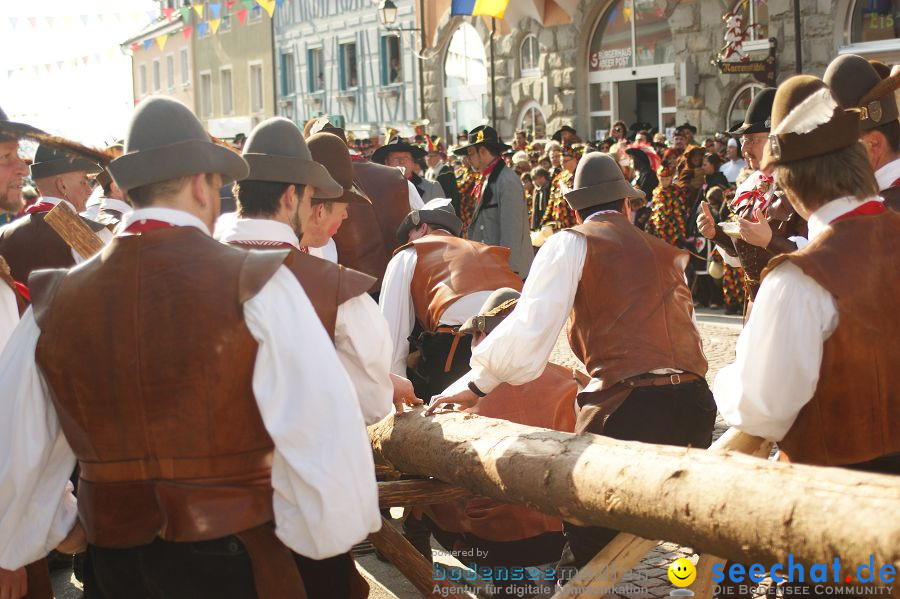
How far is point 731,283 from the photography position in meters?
12.0

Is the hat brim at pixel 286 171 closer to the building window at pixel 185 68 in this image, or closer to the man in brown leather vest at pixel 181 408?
the man in brown leather vest at pixel 181 408

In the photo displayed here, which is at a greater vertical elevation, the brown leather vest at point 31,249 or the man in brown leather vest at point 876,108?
the man in brown leather vest at point 876,108

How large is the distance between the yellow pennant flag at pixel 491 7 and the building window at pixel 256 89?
18.4 m

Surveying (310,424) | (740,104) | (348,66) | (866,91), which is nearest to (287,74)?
(348,66)

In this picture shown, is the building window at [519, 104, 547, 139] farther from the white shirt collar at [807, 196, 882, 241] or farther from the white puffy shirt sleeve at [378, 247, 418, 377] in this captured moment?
the white shirt collar at [807, 196, 882, 241]

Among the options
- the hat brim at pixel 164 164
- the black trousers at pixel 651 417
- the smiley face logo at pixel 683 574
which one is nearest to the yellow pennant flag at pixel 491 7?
the black trousers at pixel 651 417

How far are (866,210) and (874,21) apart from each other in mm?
13955

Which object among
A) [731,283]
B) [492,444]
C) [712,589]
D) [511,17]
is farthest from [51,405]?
[511,17]

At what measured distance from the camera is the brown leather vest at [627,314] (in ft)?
13.8

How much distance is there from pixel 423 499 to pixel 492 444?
1.40 feet

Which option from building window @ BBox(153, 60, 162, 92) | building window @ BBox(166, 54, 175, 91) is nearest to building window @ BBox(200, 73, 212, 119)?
building window @ BBox(166, 54, 175, 91)

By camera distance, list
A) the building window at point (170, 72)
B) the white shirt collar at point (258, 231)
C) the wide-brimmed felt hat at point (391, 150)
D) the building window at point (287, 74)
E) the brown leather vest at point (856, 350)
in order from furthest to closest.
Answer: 1. the building window at point (170, 72)
2. the building window at point (287, 74)
3. the wide-brimmed felt hat at point (391, 150)
4. the white shirt collar at point (258, 231)
5. the brown leather vest at point (856, 350)

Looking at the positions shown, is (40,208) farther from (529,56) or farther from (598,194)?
(529,56)

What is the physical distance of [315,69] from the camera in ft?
114
